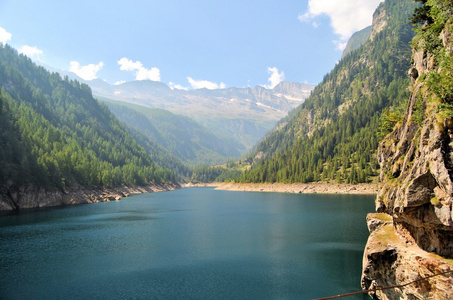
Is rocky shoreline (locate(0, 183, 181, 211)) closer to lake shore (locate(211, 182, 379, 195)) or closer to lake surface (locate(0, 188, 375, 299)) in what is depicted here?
lake surface (locate(0, 188, 375, 299))

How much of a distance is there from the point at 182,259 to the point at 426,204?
31.4 m

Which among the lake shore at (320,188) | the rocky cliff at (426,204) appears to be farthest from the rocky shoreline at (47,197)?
the rocky cliff at (426,204)

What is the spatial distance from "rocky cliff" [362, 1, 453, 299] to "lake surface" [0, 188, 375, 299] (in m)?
6.07

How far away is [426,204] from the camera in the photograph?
74.2ft

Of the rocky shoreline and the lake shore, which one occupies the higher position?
the lake shore

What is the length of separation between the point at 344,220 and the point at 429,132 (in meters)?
46.6

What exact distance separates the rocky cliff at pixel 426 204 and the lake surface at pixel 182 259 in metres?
6.07

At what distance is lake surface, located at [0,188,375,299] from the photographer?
3114cm

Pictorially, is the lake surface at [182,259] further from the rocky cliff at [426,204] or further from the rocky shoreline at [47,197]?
the rocky shoreline at [47,197]

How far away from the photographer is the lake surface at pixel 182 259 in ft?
102

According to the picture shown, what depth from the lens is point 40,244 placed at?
50.3 metres

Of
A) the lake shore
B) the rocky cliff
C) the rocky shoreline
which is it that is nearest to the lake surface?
the rocky cliff

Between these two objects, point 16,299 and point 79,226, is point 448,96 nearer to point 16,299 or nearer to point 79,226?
point 16,299

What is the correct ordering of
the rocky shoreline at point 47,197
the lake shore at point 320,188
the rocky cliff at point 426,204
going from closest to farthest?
the rocky cliff at point 426,204 → the rocky shoreline at point 47,197 → the lake shore at point 320,188
